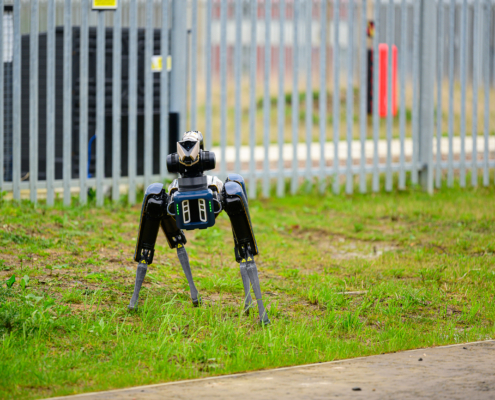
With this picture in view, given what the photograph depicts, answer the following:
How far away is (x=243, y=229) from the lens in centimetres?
448

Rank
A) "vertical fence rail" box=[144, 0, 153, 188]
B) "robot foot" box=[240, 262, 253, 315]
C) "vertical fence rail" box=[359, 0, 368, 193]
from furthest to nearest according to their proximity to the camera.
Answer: "vertical fence rail" box=[359, 0, 368, 193] < "vertical fence rail" box=[144, 0, 153, 188] < "robot foot" box=[240, 262, 253, 315]

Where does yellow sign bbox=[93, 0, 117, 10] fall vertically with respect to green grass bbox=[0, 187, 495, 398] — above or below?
above

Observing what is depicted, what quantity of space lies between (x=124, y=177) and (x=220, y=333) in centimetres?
460

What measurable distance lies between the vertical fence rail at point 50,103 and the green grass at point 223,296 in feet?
1.35

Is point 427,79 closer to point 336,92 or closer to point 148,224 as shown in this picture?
point 336,92

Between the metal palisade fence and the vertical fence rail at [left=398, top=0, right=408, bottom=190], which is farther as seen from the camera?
the vertical fence rail at [left=398, top=0, right=408, bottom=190]

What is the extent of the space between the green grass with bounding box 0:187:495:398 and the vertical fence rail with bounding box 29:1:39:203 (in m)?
0.38

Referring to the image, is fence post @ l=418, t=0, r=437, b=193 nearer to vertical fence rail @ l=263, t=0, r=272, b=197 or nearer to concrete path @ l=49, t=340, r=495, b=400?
vertical fence rail @ l=263, t=0, r=272, b=197

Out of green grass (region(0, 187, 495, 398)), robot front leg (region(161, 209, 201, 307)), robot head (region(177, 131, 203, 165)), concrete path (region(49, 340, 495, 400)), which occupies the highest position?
robot head (region(177, 131, 203, 165))

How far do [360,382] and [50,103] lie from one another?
5556 mm

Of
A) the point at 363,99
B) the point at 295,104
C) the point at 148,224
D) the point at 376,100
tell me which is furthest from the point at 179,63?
the point at 148,224

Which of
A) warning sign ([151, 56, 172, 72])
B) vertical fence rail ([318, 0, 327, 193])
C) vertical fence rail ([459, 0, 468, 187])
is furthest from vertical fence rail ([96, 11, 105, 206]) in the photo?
vertical fence rail ([459, 0, 468, 187])

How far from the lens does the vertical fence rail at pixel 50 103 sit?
780 centimetres

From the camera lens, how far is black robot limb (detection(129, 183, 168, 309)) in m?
4.45
